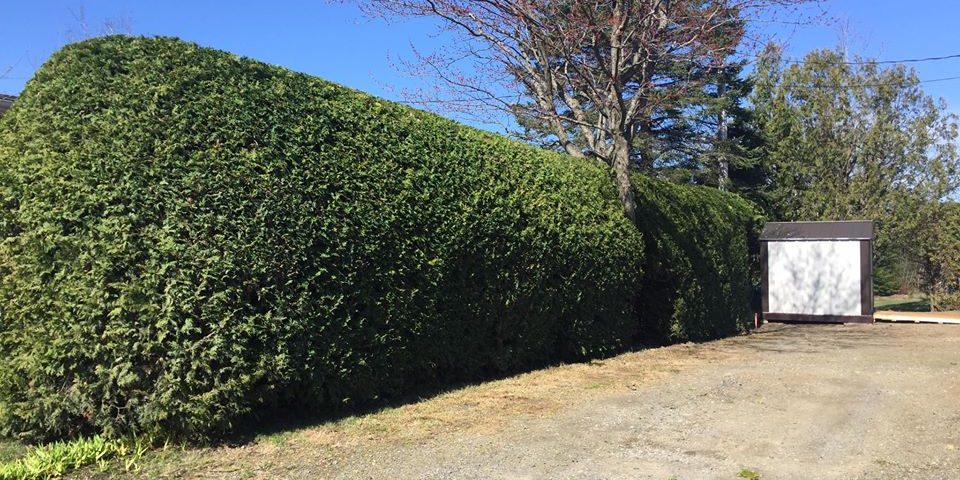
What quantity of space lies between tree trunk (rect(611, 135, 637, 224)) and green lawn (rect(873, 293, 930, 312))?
62.2 ft

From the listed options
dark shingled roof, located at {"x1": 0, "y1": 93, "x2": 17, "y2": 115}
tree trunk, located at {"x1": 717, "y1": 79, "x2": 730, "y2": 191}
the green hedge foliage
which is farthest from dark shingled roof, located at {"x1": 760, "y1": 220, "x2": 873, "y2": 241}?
dark shingled roof, located at {"x1": 0, "y1": 93, "x2": 17, "y2": 115}

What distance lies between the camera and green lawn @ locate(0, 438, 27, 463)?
15.1ft

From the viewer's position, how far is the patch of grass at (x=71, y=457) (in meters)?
4.08

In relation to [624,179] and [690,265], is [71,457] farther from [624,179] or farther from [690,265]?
[690,265]

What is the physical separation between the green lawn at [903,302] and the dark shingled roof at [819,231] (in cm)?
1050

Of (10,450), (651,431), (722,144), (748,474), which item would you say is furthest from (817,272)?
(10,450)

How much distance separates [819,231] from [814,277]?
1.07 meters

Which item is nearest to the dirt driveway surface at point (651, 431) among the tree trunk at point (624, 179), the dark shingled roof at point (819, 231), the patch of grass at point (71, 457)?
the patch of grass at point (71, 457)

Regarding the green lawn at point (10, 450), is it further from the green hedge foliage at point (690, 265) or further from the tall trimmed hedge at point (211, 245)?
the green hedge foliage at point (690, 265)

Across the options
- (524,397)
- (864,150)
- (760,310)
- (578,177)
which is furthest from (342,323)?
A: (864,150)

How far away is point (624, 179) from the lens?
944 cm

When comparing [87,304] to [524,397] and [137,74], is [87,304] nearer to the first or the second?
[137,74]

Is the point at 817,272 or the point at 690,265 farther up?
the point at 690,265

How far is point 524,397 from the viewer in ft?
21.0
